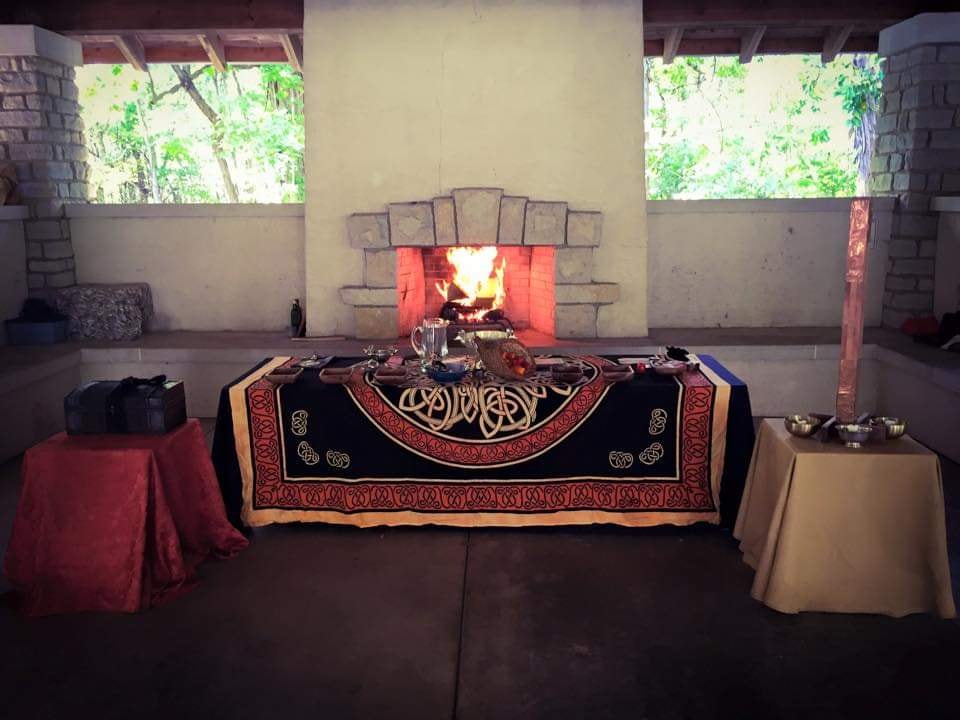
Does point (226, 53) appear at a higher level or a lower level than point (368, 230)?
higher

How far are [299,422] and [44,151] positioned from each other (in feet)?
12.6

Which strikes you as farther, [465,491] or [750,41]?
[750,41]

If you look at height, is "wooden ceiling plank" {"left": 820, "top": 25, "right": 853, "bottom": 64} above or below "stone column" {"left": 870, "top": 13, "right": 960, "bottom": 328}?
above

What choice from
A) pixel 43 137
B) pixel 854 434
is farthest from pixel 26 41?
pixel 854 434

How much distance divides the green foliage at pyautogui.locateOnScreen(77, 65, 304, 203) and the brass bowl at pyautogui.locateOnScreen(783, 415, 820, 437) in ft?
31.0

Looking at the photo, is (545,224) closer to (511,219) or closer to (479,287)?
(511,219)

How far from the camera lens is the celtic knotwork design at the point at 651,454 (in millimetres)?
3328

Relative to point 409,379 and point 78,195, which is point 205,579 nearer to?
point 409,379

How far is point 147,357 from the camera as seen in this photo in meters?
5.32

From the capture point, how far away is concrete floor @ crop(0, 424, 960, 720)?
2.27 metres

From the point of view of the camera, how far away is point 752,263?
19.5 feet

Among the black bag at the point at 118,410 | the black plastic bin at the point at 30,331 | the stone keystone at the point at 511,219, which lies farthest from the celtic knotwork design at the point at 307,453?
the black plastic bin at the point at 30,331

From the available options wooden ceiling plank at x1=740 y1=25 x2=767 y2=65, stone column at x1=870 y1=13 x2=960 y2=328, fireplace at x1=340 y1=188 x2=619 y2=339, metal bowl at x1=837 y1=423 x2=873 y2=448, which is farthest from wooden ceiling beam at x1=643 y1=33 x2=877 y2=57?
metal bowl at x1=837 y1=423 x2=873 y2=448

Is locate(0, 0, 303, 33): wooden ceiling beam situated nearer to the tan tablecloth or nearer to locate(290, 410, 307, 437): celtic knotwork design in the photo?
locate(290, 410, 307, 437): celtic knotwork design
